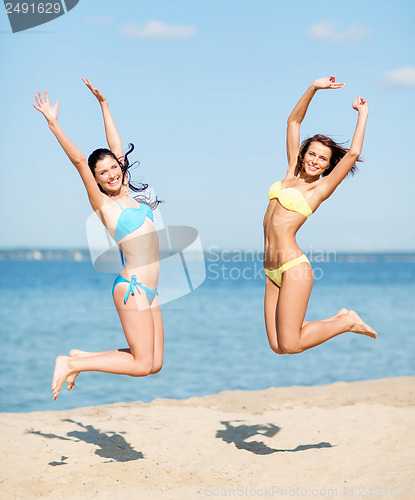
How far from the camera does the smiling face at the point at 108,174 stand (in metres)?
5.61

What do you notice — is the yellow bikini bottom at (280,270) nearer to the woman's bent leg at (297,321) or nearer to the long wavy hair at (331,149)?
the woman's bent leg at (297,321)

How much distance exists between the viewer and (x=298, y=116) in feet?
19.2

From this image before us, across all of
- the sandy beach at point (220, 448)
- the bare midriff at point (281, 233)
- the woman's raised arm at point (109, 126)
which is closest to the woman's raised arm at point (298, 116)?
the bare midriff at point (281, 233)

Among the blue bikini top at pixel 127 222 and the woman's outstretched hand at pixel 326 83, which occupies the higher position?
the woman's outstretched hand at pixel 326 83

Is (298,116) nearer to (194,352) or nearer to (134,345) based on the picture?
(134,345)

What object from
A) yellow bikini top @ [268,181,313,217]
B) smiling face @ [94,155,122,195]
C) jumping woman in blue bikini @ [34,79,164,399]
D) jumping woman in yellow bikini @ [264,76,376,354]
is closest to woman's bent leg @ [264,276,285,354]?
jumping woman in yellow bikini @ [264,76,376,354]

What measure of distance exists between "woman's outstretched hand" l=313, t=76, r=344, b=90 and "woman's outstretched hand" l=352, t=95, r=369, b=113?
0.69 ft

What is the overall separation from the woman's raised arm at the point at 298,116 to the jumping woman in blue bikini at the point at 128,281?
4.81 ft

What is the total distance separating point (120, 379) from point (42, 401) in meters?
2.17

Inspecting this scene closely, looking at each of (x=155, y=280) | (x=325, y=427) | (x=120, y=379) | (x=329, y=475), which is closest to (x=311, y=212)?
(x=155, y=280)

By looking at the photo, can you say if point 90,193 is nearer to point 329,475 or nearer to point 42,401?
point 329,475

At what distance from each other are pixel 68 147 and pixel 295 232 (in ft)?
7.08

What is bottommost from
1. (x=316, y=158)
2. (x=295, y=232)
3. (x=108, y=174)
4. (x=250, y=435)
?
(x=250, y=435)

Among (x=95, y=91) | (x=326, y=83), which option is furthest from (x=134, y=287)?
(x=326, y=83)
